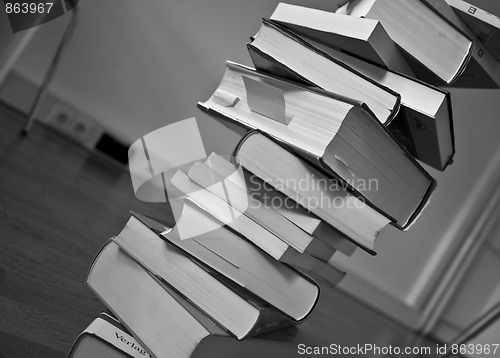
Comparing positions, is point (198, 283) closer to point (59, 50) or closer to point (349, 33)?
point (349, 33)

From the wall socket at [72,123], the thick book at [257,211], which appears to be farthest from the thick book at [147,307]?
the wall socket at [72,123]

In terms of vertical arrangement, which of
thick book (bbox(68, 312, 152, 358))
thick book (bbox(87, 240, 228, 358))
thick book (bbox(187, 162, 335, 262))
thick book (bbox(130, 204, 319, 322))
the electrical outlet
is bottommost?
the electrical outlet

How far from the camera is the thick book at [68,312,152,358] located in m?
0.66

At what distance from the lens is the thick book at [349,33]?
0.76 m

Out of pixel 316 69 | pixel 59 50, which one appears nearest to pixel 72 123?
pixel 59 50

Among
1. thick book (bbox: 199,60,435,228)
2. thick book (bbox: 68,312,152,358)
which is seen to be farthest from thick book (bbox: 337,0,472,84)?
thick book (bbox: 68,312,152,358)

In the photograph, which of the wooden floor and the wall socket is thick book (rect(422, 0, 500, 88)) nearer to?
the wooden floor

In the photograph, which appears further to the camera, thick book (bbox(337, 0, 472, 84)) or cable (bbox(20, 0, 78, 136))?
cable (bbox(20, 0, 78, 136))

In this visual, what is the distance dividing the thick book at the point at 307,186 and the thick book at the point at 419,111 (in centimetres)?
14

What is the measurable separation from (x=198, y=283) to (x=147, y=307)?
66 millimetres

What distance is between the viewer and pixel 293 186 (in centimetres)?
77

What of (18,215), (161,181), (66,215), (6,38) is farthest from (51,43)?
(18,215)

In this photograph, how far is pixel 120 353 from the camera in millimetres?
679

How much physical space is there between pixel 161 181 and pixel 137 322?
5.17ft
